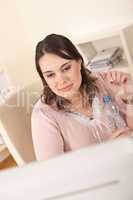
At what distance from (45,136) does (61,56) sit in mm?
184

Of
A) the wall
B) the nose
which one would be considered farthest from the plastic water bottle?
the wall

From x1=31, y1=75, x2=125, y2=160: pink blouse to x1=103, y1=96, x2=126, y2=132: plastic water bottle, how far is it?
0.04 ft

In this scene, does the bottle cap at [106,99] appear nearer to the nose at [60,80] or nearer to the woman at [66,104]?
the woman at [66,104]

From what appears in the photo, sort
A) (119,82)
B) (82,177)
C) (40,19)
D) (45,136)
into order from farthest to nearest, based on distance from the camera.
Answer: (40,19) < (119,82) < (45,136) < (82,177)

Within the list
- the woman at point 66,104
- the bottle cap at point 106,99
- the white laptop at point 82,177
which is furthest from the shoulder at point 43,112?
the white laptop at point 82,177

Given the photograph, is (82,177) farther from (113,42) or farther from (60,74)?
(113,42)

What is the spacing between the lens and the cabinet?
0.94 meters

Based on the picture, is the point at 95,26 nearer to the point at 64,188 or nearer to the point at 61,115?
the point at 61,115

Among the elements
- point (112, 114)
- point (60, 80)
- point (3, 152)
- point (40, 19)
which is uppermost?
point (40, 19)

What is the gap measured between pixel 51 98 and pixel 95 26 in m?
0.33

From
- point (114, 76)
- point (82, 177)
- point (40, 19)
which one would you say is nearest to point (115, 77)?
point (114, 76)

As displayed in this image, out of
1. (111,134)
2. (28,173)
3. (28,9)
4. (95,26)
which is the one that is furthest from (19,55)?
(28,173)

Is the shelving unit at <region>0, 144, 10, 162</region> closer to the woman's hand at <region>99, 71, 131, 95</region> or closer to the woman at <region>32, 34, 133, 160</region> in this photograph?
the woman at <region>32, 34, 133, 160</region>

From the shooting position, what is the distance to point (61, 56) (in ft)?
2.62
